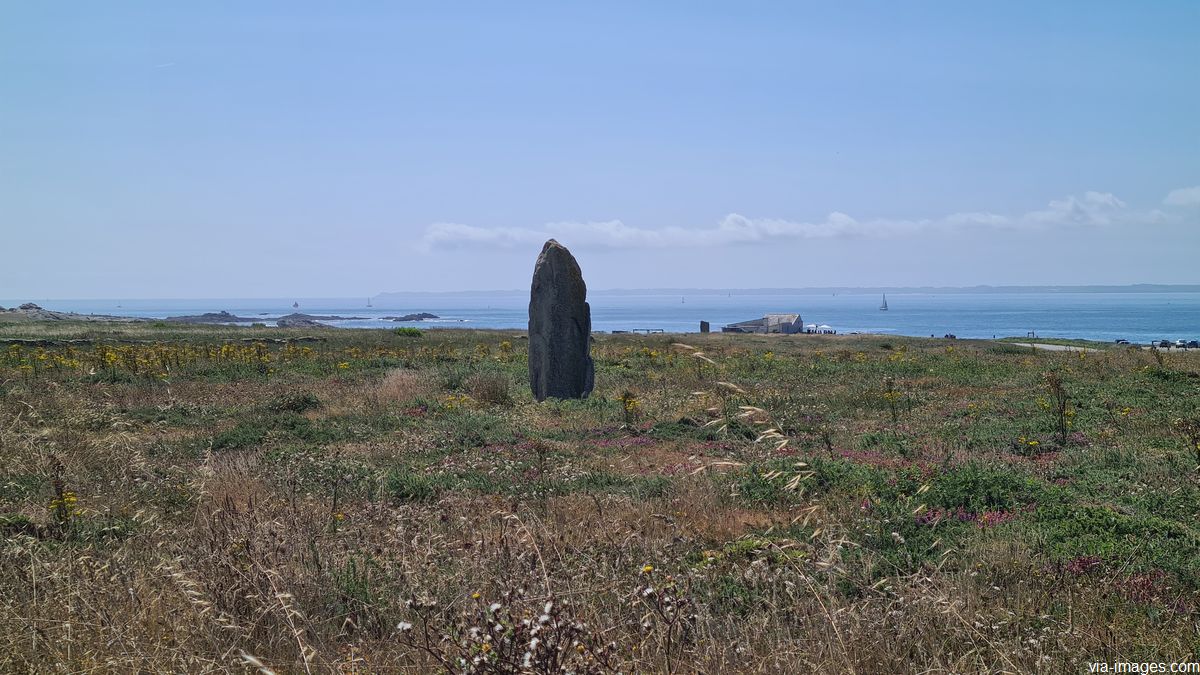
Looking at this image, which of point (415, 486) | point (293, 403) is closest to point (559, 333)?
point (293, 403)

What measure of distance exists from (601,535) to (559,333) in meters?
13.1

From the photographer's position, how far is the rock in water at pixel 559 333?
1886cm

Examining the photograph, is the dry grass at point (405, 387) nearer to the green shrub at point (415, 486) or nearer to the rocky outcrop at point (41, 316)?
the green shrub at point (415, 486)

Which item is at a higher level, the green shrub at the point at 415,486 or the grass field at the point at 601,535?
the grass field at the point at 601,535

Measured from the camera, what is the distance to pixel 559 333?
750 inches

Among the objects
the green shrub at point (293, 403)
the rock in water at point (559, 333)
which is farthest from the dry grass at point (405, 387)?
the rock in water at point (559, 333)

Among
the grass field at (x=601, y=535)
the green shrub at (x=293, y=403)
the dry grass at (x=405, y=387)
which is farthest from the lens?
the dry grass at (x=405, y=387)

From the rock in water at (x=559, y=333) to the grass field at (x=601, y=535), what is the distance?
2006 mm

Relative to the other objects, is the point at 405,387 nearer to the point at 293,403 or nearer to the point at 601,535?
the point at 293,403

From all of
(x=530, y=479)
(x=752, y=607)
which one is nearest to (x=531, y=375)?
(x=530, y=479)

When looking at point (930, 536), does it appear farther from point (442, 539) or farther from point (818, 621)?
point (442, 539)

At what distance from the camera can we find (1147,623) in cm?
425

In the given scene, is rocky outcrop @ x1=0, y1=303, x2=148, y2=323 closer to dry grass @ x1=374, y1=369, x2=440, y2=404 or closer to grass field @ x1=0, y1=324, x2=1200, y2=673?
dry grass @ x1=374, y1=369, x2=440, y2=404

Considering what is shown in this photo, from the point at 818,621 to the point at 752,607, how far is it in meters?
0.76
